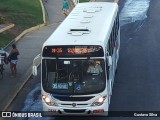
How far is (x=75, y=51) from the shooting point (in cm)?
1673

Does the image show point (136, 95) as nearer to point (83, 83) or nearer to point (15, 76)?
point (83, 83)

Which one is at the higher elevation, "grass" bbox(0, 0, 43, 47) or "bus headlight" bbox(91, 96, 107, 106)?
"bus headlight" bbox(91, 96, 107, 106)

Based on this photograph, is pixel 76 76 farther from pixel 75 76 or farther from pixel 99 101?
pixel 99 101

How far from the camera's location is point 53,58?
16.8m

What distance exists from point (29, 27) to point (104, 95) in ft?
59.7

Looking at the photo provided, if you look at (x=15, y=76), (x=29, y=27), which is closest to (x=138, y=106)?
(x=15, y=76)

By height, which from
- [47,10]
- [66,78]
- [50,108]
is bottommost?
[47,10]

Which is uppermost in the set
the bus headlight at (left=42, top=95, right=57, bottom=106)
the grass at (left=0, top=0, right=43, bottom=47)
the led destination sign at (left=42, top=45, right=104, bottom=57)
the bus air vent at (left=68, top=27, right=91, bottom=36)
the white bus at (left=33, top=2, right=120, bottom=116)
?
the bus air vent at (left=68, top=27, right=91, bottom=36)

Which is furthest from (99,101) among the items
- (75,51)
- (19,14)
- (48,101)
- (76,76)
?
(19,14)

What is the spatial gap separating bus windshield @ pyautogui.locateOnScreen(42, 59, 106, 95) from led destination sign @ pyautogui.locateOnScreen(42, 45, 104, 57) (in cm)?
19

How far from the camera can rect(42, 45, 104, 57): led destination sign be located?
16.7 meters

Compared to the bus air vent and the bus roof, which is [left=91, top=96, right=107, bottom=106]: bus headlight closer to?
the bus roof

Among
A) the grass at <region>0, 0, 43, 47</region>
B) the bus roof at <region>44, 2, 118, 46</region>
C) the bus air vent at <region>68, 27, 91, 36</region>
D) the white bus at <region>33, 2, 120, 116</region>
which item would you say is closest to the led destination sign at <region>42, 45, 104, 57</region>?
the white bus at <region>33, 2, 120, 116</region>

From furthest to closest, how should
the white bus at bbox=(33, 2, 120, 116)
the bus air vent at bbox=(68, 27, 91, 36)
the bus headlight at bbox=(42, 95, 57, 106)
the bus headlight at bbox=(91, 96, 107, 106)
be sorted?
the bus air vent at bbox=(68, 27, 91, 36) < the bus headlight at bbox=(42, 95, 57, 106) < the bus headlight at bbox=(91, 96, 107, 106) < the white bus at bbox=(33, 2, 120, 116)
